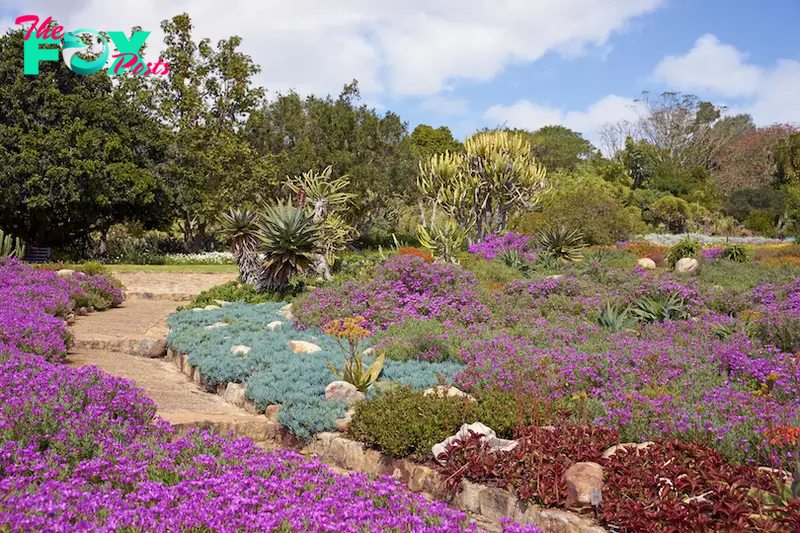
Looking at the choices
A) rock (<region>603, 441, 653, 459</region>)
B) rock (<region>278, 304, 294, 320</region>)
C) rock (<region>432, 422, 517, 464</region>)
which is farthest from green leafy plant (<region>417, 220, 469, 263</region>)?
rock (<region>603, 441, 653, 459</region>)

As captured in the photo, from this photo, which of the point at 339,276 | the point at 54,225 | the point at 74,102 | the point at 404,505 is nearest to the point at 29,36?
the point at 74,102

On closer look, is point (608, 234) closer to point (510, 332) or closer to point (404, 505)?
point (510, 332)

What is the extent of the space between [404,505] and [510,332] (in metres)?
5.64

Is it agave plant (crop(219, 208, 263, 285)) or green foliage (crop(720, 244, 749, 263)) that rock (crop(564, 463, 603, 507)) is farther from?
green foliage (crop(720, 244, 749, 263))

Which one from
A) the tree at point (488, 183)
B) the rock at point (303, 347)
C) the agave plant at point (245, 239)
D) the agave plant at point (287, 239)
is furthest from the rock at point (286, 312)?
the tree at point (488, 183)

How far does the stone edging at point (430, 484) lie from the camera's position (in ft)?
13.7

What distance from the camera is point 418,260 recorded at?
11656 mm

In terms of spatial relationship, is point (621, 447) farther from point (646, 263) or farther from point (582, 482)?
point (646, 263)

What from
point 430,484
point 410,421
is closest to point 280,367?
point 410,421

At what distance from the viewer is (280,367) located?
24.8ft

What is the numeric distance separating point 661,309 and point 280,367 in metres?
A: 6.11

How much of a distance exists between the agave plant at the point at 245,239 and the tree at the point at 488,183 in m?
9.02

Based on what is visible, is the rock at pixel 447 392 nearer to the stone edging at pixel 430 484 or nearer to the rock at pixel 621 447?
the stone edging at pixel 430 484

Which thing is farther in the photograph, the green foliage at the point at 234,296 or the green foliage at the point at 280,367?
the green foliage at the point at 234,296
